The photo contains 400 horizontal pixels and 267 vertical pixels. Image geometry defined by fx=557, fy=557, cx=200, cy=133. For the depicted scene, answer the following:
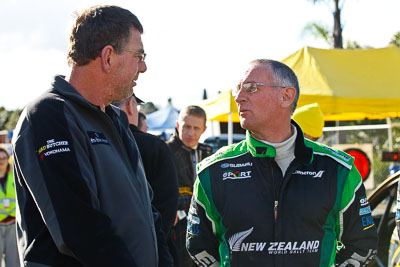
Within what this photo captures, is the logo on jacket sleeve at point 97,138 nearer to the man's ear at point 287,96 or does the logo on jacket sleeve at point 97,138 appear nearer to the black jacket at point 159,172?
the man's ear at point 287,96

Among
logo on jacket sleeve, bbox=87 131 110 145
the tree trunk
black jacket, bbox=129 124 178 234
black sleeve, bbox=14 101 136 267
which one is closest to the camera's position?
black sleeve, bbox=14 101 136 267

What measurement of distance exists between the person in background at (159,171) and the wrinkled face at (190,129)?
6.53 feet

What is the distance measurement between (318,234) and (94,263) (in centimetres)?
125

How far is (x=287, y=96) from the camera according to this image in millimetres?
2969

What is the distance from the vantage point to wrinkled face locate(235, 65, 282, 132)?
2.91m

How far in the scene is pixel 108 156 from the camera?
2129 mm

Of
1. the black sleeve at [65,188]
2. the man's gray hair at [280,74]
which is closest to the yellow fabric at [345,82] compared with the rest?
the man's gray hair at [280,74]

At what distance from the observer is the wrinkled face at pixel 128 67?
2.28m

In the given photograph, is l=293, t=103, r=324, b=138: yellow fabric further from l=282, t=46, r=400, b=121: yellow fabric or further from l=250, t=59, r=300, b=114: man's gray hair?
l=282, t=46, r=400, b=121: yellow fabric

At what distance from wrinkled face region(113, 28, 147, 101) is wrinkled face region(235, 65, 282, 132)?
77 centimetres

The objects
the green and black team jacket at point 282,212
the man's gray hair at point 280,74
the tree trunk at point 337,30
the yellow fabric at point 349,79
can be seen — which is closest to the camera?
the green and black team jacket at point 282,212

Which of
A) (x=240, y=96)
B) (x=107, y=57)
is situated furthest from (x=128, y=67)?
(x=240, y=96)

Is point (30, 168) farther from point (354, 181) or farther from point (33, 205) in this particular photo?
point (354, 181)

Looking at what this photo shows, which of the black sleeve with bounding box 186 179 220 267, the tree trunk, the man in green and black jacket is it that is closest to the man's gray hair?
the man in green and black jacket
